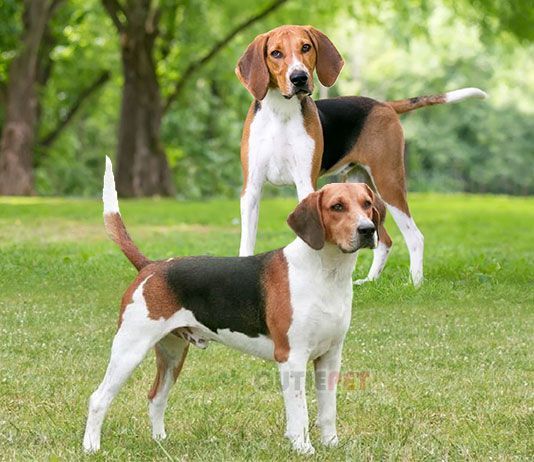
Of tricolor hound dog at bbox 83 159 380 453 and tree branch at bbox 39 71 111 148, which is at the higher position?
tricolor hound dog at bbox 83 159 380 453

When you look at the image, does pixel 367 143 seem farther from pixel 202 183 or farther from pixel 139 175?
pixel 202 183

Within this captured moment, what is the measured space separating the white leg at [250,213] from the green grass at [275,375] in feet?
3.22

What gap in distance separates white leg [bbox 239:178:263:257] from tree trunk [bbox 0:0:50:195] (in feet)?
71.5

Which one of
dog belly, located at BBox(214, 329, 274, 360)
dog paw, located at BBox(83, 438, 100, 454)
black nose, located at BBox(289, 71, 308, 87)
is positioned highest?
black nose, located at BBox(289, 71, 308, 87)

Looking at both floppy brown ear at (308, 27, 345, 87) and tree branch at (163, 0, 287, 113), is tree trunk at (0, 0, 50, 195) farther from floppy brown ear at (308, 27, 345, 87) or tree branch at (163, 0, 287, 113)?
floppy brown ear at (308, 27, 345, 87)

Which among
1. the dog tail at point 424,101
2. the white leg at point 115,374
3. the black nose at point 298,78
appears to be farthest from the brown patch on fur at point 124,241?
the dog tail at point 424,101

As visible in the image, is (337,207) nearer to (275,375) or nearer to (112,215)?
(112,215)

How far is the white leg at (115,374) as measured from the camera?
6375 millimetres

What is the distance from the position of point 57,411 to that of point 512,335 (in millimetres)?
3993

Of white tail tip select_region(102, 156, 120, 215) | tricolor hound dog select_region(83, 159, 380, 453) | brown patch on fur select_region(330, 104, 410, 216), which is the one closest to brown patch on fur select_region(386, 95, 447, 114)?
brown patch on fur select_region(330, 104, 410, 216)

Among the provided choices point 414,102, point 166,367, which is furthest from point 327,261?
point 414,102

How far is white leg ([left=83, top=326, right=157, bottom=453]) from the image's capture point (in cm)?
638

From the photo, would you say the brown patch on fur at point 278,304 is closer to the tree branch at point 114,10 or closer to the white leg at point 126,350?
the white leg at point 126,350

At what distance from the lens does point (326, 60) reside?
9.53 metres
